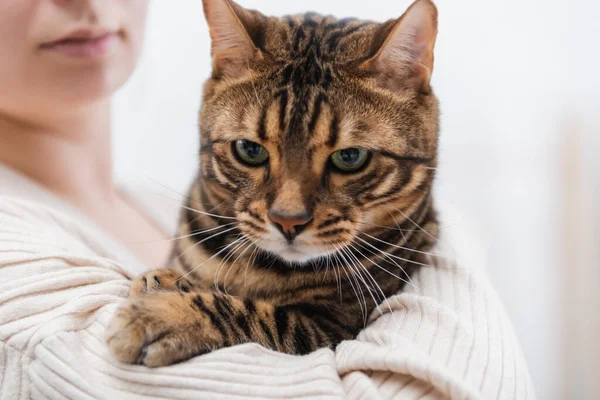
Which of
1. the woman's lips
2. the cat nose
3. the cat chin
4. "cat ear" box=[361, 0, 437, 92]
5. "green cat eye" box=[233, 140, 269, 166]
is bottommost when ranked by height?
the cat chin

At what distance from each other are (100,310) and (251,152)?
0.27m

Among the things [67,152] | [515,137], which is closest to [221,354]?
[67,152]

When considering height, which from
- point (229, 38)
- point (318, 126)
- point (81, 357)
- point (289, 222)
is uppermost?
point (229, 38)

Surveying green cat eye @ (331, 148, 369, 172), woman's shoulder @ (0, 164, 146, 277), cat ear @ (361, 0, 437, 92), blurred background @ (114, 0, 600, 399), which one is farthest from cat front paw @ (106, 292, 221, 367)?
blurred background @ (114, 0, 600, 399)

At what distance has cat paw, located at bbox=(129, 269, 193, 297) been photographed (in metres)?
0.71

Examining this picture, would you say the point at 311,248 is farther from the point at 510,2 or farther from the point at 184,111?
the point at 510,2

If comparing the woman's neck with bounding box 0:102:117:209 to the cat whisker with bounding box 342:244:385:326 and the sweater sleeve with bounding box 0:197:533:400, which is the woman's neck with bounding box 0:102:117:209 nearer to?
the sweater sleeve with bounding box 0:197:533:400

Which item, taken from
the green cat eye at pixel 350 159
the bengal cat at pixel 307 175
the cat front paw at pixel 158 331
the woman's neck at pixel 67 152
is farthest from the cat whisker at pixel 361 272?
the woman's neck at pixel 67 152

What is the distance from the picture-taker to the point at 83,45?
2.77 feet

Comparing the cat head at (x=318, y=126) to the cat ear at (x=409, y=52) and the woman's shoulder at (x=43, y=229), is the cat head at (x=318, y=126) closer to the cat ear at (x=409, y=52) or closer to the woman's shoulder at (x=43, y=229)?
the cat ear at (x=409, y=52)

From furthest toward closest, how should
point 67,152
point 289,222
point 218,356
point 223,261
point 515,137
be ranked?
point 515,137, point 67,152, point 223,261, point 289,222, point 218,356

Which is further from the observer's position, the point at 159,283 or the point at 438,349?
the point at 159,283

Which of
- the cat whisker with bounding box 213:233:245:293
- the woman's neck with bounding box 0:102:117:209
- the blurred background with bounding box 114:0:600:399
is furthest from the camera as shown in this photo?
the blurred background with bounding box 114:0:600:399

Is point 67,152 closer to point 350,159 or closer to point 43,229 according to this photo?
point 43,229
